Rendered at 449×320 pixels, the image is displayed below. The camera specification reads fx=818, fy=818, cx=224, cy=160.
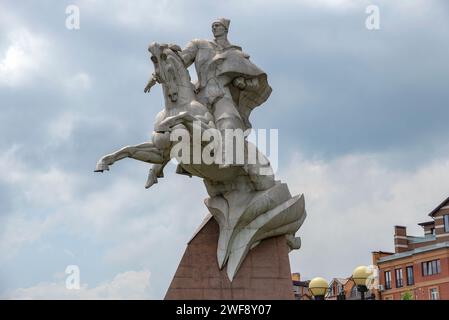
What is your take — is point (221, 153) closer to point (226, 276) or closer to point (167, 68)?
point (167, 68)

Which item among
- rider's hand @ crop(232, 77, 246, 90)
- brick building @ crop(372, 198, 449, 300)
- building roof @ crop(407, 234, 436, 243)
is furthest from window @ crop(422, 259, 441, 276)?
rider's hand @ crop(232, 77, 246, 90)

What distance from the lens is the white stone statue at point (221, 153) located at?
1407 cm

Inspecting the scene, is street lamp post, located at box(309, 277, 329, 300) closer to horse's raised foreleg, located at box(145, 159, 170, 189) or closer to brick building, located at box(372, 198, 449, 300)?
horse's raised foreleg, located at box(145, 159, 170, 189)

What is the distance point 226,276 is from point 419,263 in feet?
103

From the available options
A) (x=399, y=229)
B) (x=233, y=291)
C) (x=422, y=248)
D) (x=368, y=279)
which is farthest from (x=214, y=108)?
(x=399, y=229)

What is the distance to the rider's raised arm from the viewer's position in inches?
589

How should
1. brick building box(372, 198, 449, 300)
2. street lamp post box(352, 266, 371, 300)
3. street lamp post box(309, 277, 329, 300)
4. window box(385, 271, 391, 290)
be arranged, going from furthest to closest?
1. window box(385, 271, 391, 290)
2. brick building box(372, 198, 449, 300)
3. street lamp post box(309, 277, 329, 300)
4. street lamp post box(352, 266, 371, 300)

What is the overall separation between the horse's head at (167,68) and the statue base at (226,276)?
2575 millimetres

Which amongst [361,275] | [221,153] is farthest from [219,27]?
[361,275]

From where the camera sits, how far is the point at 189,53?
15062 mm

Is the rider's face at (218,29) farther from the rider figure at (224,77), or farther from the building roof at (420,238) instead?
the building roof at (420,238)

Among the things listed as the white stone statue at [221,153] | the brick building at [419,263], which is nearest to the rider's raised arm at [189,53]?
the white stone statue at [221,153]

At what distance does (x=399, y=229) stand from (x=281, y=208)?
111ft
